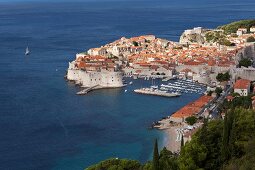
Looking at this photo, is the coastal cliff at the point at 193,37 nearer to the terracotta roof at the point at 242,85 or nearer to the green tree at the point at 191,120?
the terracotta roof at the point at 242,85

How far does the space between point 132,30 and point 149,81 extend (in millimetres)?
28395

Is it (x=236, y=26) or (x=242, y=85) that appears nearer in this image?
(x=242, y=85)

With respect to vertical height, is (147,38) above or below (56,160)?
above

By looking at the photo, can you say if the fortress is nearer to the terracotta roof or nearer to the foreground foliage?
the terracotta roof

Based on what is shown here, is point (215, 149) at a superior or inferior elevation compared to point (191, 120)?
superior

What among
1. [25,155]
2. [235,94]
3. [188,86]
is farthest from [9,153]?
[188,86]

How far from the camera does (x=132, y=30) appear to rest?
57719mm

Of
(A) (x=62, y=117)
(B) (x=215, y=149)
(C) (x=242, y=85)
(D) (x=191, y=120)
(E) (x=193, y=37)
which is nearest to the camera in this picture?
(B) (x=215, y=149)

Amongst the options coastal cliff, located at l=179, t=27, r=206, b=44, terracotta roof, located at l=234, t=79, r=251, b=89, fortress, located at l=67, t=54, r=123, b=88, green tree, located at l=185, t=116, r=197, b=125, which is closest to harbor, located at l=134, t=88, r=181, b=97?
fortress, located at l=67, t=54, r=123, b=88

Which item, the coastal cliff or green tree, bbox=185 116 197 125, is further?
the coastal cliff

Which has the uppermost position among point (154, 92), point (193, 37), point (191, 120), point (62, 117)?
Result: point (193, 37)

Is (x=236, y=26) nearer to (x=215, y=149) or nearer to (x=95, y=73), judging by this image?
(x=95, y=73)

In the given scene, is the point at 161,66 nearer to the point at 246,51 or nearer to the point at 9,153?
the point at 246,51

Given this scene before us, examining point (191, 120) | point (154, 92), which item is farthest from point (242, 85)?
point (191, 120)
